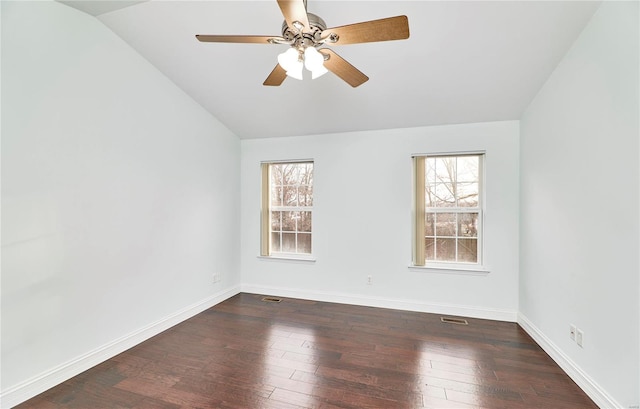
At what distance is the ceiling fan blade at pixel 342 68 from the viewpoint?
1808mm

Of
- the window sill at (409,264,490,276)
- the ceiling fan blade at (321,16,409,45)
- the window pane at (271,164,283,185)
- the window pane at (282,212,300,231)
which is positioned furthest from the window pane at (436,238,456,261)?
the ceiling fan blade at (321,16,409,45)

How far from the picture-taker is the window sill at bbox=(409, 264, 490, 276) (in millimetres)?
3447

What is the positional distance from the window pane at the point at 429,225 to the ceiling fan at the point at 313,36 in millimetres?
2416

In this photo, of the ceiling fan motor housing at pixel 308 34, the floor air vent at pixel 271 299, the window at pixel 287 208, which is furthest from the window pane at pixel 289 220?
the ceiling fan motor housing at pixel 308 34

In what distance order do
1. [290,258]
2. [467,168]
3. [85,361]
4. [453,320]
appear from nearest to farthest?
1. [85,361]
2. [453,320]
3. [467,168]
4. [290,258]

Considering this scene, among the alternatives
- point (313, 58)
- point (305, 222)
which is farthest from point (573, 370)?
point (305, 222)

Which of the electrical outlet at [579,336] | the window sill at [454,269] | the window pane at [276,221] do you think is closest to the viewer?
the electrical outlet at [579,336]

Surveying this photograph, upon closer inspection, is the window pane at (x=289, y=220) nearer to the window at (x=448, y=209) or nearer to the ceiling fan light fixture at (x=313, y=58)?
the window at (x=448, y=209)

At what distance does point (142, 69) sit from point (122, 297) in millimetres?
2164

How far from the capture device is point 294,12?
4.88 feet

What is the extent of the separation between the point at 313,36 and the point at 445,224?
9.32ft

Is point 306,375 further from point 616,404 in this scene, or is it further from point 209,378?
point 616,404

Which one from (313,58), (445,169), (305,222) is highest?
(313,58)

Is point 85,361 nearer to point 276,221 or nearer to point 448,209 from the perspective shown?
point 276,221
